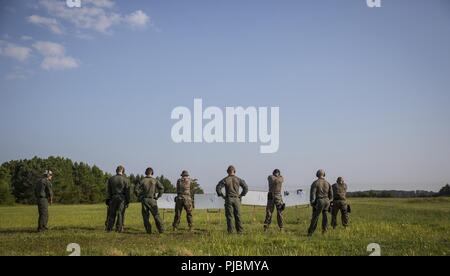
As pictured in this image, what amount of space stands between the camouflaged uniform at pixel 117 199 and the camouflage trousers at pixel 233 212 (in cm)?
381

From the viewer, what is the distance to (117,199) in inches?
694

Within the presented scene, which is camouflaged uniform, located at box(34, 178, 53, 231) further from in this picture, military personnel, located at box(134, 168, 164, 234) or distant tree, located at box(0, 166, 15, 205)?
distant tree, located at box(0, 166, 15, 205)

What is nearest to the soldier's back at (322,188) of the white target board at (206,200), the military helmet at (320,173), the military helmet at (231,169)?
the military helmet at (320,173)

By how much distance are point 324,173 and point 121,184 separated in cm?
746

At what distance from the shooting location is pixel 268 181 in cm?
1886

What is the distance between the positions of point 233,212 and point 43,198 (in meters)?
7.28

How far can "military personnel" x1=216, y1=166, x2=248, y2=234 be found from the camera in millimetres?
16875

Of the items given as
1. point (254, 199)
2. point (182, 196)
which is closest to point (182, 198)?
point (182, 196)

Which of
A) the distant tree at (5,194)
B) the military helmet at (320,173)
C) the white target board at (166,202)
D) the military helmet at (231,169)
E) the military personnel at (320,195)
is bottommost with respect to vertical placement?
the distant tree at (5,194)

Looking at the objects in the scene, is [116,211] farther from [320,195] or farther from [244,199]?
[244,199]

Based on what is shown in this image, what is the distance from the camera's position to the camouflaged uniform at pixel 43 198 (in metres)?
17.9

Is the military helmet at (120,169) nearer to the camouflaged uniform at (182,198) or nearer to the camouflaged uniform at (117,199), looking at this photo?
the camouflaged uniform at (117,199)
